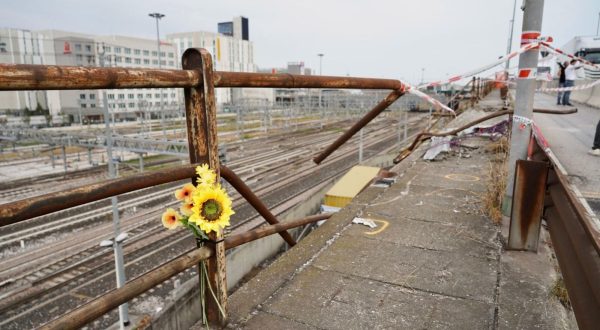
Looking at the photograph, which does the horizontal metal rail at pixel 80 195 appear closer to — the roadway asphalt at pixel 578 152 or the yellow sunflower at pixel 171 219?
the yellow sunflower at pixel 171 219

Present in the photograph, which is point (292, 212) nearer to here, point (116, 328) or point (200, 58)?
point (116, 328)

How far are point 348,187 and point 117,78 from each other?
11837 mm

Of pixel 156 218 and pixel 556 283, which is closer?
pixel 556 283

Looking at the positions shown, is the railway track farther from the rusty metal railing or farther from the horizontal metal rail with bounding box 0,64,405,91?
the rusty metal railing

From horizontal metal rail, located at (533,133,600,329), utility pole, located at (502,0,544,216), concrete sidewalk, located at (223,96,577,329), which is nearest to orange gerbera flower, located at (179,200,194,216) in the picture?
concrete sidewalk, located at (223,96,577,329)

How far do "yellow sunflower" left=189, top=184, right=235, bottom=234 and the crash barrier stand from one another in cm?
13

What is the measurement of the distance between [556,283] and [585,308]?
1154 mm

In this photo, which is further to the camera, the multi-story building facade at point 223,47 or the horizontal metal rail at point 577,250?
the multi-story building facade at point 223,47

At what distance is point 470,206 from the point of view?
171 inches

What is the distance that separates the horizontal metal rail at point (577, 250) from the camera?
1621mm

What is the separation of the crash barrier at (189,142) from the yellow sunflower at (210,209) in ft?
0.42

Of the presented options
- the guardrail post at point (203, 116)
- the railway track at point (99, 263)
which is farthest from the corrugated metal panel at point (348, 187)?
the guardrail post at point (203, 116)

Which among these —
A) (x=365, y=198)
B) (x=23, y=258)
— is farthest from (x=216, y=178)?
(x=23, y=258)

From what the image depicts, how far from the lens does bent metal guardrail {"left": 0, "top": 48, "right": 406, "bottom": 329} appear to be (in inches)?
51.1
